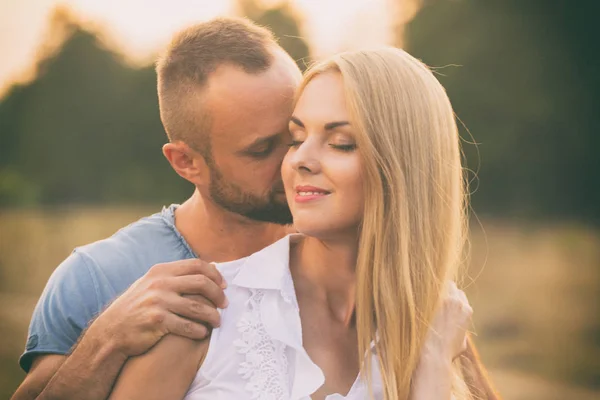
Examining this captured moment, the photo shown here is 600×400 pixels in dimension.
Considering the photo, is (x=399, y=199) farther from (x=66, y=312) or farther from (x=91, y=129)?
(x=91, y=129)

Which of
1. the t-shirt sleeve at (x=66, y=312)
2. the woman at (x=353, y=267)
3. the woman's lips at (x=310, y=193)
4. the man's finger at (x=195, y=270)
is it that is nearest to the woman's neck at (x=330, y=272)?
the woman at (x=353, y=267)

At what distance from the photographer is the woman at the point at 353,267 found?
2.15 metres

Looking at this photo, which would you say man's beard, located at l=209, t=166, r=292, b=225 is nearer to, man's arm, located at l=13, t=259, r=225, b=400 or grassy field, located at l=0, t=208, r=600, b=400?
man's arm, located at l=13, t=259, r=225, b=400

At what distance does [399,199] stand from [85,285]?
1.28 meters

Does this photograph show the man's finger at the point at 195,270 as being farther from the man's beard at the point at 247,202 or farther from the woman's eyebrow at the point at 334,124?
the man's beard at the point at 247,202

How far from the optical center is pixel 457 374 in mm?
2658

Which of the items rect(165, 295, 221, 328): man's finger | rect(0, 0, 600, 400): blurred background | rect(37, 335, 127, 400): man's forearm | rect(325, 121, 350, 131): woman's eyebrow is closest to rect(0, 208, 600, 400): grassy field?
rect(0, 0, 600, 400): blurred background

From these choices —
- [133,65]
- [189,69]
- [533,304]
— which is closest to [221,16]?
[189,69]

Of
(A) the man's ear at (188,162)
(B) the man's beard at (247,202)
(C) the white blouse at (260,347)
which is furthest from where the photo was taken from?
(A) the man's ear at (188,162)

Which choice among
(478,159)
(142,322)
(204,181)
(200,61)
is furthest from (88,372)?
(478,159)

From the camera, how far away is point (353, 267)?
245 cm

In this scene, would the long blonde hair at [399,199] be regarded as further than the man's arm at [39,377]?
No

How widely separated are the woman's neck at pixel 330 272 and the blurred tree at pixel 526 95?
17.9 metres

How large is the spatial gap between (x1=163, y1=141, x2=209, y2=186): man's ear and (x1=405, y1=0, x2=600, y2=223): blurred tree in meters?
17.4
